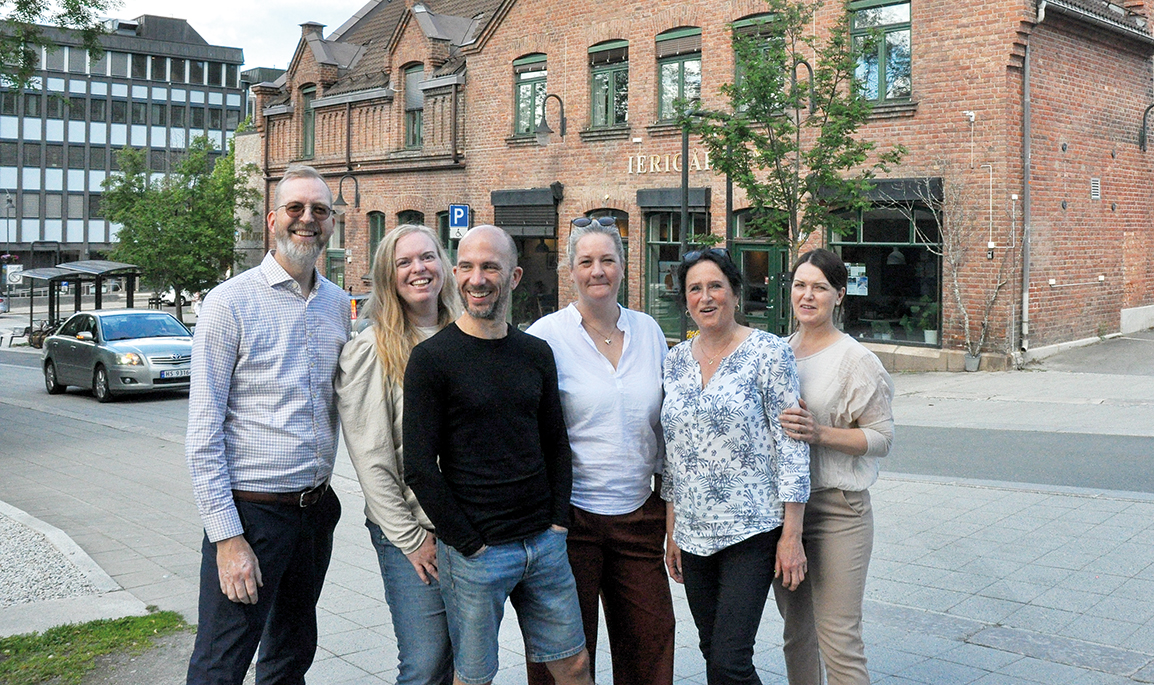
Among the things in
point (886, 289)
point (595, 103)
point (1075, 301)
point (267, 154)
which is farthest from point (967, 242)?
point (267, 154)

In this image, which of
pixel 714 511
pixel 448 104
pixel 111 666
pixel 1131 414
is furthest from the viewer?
pixel 448 104

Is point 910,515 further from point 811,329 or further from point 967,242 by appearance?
point 967,242

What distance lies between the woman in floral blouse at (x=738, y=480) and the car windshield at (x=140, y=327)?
18.3m

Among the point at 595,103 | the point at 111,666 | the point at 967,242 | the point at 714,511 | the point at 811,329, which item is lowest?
the point at 111,666

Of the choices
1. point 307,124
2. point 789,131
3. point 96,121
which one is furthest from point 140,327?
point 96,121

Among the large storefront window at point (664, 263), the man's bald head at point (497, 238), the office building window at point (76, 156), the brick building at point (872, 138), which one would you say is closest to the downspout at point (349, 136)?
the brick building at point (872, 138)

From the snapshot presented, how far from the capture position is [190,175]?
136ft

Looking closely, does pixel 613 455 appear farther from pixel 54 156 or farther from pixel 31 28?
pixel 54 156

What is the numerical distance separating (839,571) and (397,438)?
167 cm

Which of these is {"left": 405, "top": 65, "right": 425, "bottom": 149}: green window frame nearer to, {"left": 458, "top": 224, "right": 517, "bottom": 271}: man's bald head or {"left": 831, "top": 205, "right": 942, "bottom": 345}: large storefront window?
{"left": 831, "top": 205, "right": 942, "bottom": 345}: large storefront window

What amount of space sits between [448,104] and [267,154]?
10709 mm

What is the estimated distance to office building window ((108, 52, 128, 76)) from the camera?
269 feet

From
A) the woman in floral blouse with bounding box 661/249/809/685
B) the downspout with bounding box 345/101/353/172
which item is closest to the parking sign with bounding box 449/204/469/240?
the downspout with bounding box 345/101/353/172

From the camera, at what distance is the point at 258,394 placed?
12.4 feet
